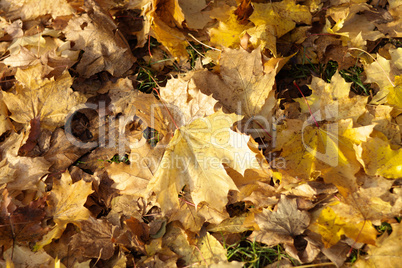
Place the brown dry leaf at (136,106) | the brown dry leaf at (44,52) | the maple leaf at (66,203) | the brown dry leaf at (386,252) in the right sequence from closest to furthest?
the brown dry leaf at (386,252) < the maple leaf at (66,203) < the brown dry leaf at (136,106) < the brown dry leaf at (44,52)

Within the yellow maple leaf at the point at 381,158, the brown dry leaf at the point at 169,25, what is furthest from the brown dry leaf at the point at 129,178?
the yellow maple leaf at the point at 381,158

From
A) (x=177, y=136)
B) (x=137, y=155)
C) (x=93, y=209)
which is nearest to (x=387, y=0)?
(x=177, y=136)

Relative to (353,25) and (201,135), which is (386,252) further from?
(353,25)

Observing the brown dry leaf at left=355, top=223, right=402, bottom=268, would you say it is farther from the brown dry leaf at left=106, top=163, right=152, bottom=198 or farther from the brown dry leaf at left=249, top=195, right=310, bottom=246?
the brown dry leaf at left=106, top=163, right=152, bottom=198

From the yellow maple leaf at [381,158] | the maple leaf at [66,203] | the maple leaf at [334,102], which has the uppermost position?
the maple leaf at [334,102]

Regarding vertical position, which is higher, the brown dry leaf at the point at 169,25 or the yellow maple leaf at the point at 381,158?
the brown dry leaf at the point at 169,25

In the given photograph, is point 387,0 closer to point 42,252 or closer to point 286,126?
point 286,126

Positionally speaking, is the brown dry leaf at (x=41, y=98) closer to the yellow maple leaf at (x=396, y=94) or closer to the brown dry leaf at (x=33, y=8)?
the brown dry leaf at (x=33, y=8)

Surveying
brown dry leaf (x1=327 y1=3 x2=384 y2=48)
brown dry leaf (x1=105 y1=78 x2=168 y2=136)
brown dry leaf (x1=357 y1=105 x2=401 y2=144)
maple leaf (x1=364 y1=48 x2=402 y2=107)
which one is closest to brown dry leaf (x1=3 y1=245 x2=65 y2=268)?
brown dry leaf (x1=105 y1=78 x2=168 y2=136)
